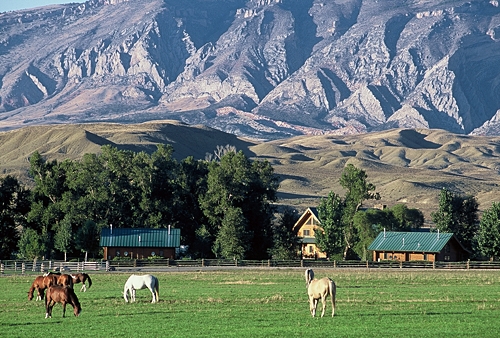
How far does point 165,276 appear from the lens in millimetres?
70312

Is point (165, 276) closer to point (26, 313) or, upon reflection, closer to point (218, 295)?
point (218, 295)

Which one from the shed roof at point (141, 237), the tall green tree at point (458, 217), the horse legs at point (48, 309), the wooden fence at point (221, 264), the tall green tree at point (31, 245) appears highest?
the tall green tree at point (458, 217)

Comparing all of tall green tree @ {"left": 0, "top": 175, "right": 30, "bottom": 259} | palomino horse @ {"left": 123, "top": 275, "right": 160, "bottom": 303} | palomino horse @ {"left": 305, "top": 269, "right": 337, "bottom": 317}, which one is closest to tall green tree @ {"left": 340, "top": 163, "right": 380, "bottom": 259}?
tall green tree @ {"left": 0, "top": 175, "right": 30, "bottom": 259}

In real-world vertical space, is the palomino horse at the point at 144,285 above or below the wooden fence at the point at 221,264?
below

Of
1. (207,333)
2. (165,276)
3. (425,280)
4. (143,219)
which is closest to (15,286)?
(165,276)

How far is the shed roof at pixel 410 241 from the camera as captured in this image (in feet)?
313

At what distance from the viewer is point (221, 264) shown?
9019cm

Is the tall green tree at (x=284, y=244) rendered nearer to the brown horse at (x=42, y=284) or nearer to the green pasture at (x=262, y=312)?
the green pasture at (x=262, y=312)

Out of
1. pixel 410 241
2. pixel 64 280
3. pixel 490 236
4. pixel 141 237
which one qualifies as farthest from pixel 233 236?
pixel 64 280

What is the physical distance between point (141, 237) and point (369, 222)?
22097 mm

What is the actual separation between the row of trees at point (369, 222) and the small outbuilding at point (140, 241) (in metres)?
14.1

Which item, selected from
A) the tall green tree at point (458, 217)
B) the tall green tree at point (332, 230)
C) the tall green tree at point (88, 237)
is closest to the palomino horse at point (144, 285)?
the tall green tree at point (88, 237)

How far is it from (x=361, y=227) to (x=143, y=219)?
21.6 metres

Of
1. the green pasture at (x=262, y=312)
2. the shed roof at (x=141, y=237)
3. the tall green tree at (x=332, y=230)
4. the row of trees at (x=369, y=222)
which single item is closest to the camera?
the green pasture at (x=262, y=312)
